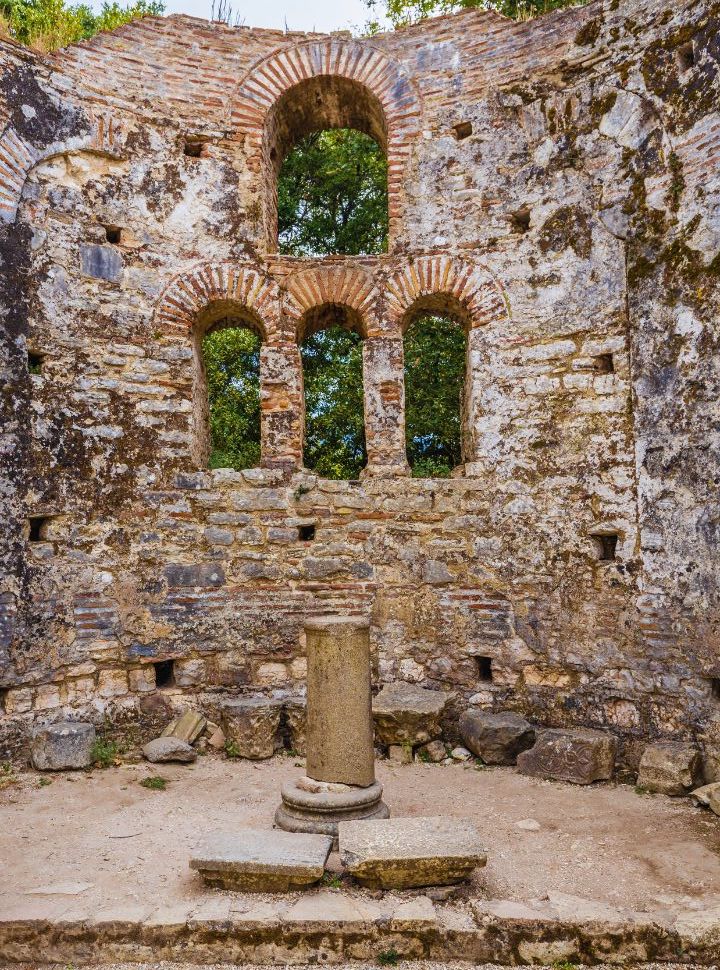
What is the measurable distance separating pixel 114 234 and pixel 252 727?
4.78 meters

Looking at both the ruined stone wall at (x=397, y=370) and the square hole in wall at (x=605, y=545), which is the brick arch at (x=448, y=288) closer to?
the ruined stone wall at (x=397, y=370)

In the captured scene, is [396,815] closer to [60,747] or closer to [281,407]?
[60,747]

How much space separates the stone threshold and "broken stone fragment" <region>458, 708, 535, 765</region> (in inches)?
94.4

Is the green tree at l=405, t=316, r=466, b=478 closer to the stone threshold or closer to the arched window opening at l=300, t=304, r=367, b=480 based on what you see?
the arched window opening at l=300, t=304, r=367, b=480

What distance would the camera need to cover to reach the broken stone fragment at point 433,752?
19.8 ft

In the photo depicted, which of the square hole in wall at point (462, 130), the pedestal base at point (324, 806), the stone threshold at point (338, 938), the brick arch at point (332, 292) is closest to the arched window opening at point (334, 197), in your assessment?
the square hole in wall at point (462, 130)

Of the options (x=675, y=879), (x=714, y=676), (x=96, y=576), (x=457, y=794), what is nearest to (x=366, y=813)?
(x=457, y=794)

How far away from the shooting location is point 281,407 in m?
6.84

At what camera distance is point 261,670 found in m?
6.46

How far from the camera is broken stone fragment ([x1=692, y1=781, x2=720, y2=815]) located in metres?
4.68

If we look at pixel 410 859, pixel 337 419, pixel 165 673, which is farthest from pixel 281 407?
pixel 337 419

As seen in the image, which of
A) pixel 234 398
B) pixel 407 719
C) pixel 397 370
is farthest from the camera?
pixel 234 398

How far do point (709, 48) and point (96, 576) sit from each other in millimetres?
6643

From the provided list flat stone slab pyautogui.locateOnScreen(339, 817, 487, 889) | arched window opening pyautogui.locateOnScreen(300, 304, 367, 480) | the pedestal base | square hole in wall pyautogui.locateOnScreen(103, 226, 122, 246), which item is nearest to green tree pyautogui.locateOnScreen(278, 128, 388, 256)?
arched window opening pyautogui.locateOnScreen(300, 304, 367, 480)
